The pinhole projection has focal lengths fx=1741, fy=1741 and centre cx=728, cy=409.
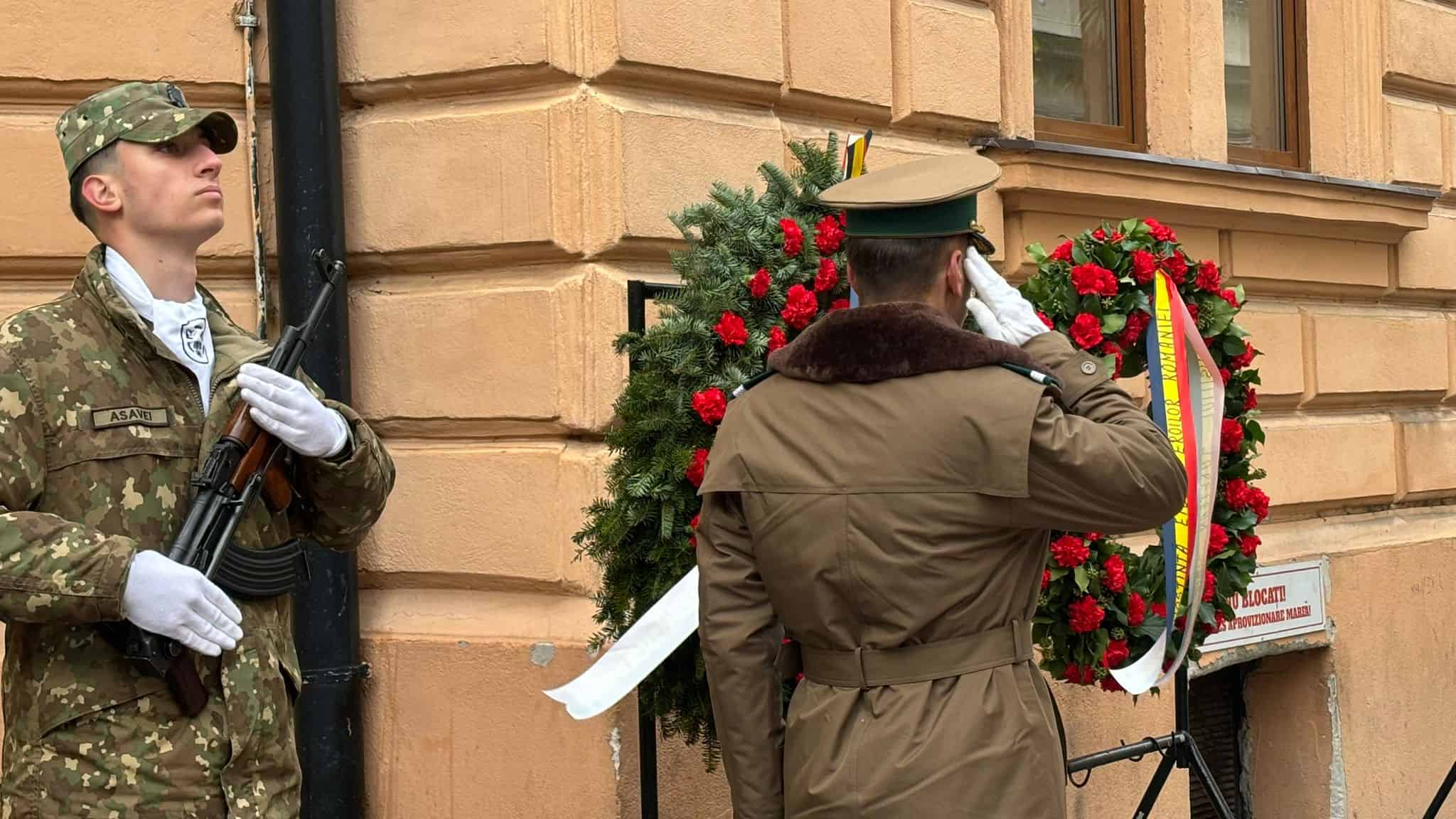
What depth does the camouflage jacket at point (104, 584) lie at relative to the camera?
96.1 inches

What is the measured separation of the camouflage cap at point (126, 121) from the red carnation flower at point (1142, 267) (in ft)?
6.32

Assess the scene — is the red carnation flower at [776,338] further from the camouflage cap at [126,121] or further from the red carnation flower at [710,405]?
the camouflage cap at [126,121]

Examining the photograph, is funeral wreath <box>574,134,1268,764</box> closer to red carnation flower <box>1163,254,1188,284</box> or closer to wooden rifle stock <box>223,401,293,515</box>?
red carnation flower <box>1163,254,1188,284</box>

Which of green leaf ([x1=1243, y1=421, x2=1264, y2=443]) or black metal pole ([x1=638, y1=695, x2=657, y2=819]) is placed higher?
green leaf ([x1=1243, y1=421, x2=1264, y2=443])

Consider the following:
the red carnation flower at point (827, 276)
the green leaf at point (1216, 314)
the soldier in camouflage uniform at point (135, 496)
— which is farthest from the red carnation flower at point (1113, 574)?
the soldier in camouflage uniform at point (135, 496)

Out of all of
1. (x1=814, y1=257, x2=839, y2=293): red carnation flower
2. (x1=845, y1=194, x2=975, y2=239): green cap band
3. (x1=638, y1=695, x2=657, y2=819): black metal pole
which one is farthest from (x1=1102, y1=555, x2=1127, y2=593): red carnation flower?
(x1=845, y1=194, x2=975, y2=239): green cap band

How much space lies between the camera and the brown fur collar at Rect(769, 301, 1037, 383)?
2555mm

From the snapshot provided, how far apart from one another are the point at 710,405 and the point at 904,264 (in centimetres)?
79

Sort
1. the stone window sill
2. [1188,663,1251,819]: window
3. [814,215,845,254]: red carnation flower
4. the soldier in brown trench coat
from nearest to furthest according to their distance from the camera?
the soldier in brown trench coat → [814,215,845,254]: red carnation flower → the stone window sill → [1188,663,1251,819]: window

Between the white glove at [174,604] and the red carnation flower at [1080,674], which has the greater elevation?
the white glove at [174,604]

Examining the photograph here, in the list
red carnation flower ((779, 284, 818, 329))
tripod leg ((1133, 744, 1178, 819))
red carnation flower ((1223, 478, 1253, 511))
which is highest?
red carnation flower ((779, 284, 818, 329))

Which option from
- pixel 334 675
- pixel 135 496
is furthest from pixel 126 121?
pixel 334 675

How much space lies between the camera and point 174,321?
268cm

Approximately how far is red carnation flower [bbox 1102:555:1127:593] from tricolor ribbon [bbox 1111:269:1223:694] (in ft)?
0.31
